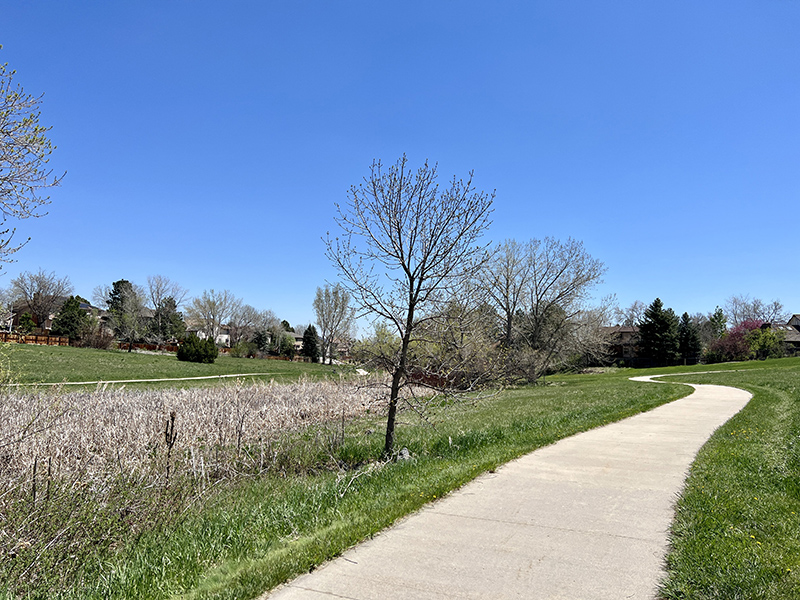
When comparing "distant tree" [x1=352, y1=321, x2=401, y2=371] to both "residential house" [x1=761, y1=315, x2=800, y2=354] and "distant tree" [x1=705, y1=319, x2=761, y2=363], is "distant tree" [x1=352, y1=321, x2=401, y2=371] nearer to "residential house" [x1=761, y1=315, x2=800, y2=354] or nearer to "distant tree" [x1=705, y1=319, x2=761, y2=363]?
"distant tree" [x1=705, y1=319, x2=761, y2=363]

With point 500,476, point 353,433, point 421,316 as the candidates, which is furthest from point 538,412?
point 500,476

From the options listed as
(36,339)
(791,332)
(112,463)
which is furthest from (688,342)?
(36,339)

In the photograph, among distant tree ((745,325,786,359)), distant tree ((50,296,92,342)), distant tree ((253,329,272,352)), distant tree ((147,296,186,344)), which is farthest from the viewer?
distant tree ((253,329,272,352))

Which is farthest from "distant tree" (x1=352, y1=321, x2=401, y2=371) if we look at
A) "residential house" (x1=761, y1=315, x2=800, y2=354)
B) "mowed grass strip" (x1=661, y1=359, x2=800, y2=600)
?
"residential house" (x1=761, y1=315, x2=800, y2=354)

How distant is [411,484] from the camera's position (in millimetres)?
6188

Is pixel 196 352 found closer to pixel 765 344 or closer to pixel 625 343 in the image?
pixel 625 343

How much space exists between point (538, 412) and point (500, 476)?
8.20 m

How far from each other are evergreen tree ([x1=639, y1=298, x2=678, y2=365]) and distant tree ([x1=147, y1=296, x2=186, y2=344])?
60732 millimetres

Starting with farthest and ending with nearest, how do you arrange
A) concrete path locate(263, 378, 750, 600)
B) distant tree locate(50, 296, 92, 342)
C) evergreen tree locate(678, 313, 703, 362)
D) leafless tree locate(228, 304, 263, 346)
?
leafless tree locate(228, 304, 263, 346)
evergreen tree locate(678, 313, 703, 362)
distant tree locate(50, 296, 92, 342)
concrete path locate(263, 378, 750, 600)

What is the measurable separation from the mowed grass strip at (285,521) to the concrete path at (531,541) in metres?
0.23

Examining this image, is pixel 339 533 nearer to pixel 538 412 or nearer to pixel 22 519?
pixel 22 519

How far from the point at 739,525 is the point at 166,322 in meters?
75.7

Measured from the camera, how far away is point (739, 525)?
14.8 feet

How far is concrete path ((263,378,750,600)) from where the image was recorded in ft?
11.6
